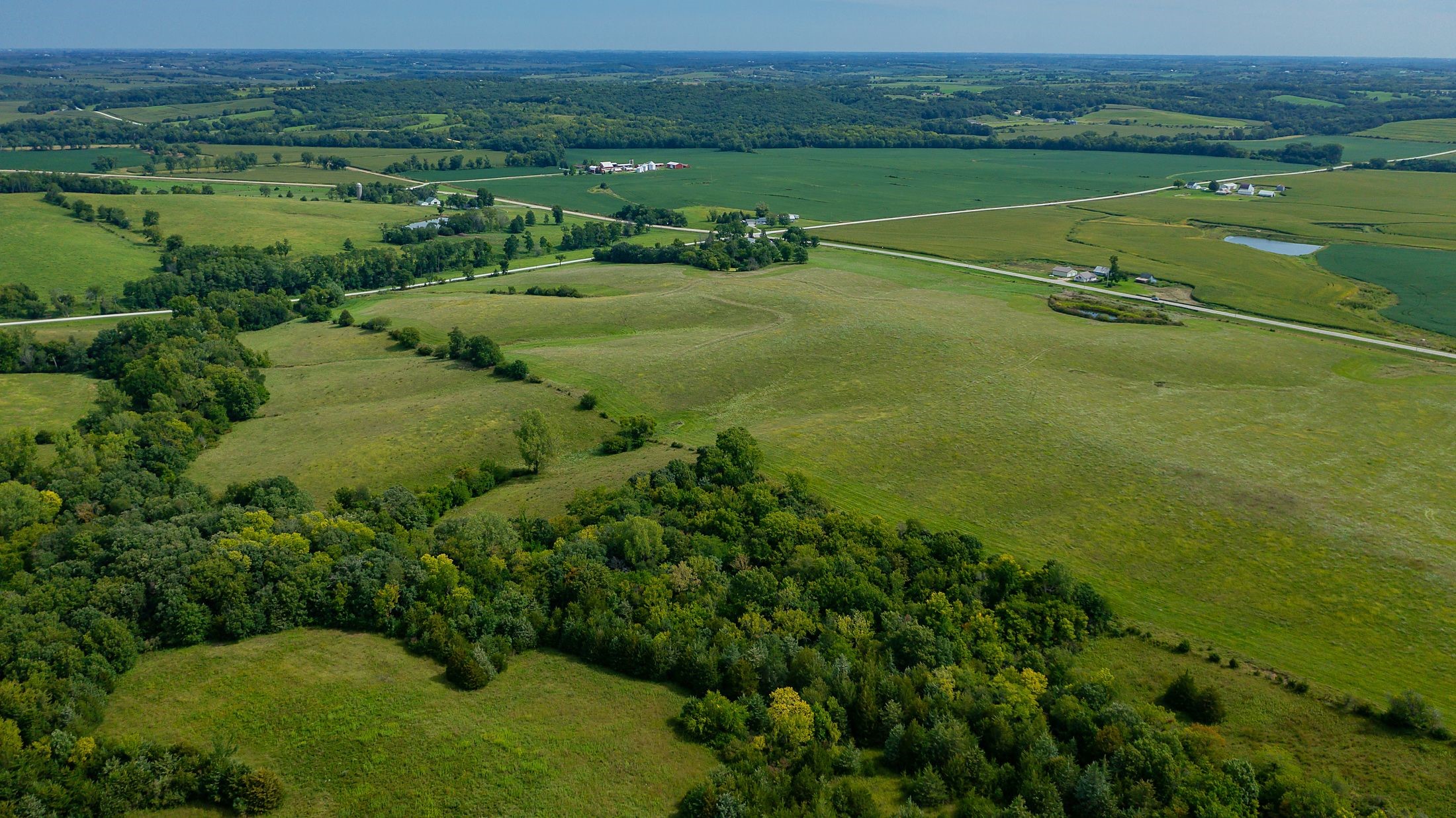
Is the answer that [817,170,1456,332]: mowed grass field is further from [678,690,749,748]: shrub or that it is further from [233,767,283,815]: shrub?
[233,767,283,815]: shrub

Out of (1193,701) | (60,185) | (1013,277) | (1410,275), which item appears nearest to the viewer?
(1193,701)

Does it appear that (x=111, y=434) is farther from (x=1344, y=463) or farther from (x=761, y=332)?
(x=1344, y=463)

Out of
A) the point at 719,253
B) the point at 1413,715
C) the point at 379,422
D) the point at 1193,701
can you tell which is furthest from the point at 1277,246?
the point at 379,422

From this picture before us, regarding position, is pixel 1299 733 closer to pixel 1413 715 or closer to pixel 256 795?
pixel 1413 715

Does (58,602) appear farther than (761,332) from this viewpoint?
No

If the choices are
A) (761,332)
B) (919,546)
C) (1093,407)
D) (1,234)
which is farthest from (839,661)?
(1,234)

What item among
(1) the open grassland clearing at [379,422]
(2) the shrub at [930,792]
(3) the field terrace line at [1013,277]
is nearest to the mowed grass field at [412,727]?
(2) the shrub at [930,792]

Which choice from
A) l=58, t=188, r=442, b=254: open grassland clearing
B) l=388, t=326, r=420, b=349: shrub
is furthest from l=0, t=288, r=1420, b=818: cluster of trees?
l=58, t=188, r=442, b=254: open grassland clearing
